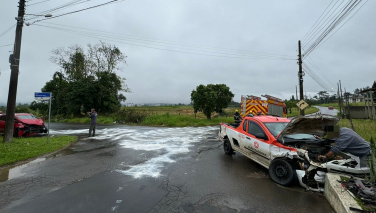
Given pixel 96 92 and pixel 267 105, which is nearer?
pixel 267 105

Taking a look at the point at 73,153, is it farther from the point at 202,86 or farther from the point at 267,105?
the point at 202,86

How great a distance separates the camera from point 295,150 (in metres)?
4.51

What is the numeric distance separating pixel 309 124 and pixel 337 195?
2081mm

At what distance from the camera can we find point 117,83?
30.1m

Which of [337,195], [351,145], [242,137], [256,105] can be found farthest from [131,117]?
[337,195]

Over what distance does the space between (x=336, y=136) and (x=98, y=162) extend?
6.79 meters

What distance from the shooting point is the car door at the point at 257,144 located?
17.1ft

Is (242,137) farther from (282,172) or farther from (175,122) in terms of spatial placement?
(175,122)

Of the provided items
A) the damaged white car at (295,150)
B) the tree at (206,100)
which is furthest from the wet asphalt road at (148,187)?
the tree at (206,100)

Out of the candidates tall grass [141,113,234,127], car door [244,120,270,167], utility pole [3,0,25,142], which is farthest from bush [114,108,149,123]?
car door [244,120,270,167]

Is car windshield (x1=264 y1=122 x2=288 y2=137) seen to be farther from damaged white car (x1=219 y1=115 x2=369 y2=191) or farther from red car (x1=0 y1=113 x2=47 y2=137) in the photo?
red car (x1=0 y1=113 x2=47 y2=137)

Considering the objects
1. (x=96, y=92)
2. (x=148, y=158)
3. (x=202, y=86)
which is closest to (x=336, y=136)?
(x=148, y=158)

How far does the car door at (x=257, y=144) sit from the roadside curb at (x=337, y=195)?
1.43 meters

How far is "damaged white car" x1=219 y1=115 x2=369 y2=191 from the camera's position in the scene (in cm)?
414
